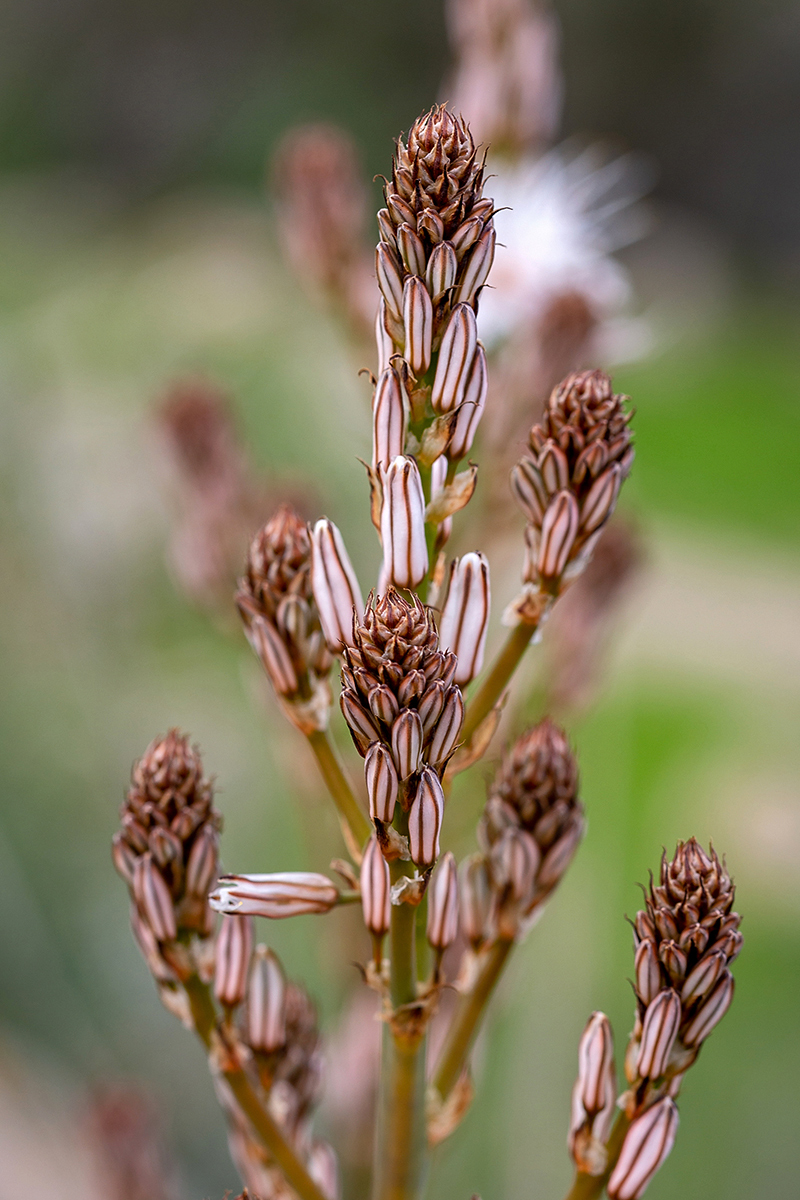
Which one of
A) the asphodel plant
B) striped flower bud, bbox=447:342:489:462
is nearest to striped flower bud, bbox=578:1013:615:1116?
the asphodel plant

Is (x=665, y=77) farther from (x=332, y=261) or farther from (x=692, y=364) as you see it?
(x=332, y=261)

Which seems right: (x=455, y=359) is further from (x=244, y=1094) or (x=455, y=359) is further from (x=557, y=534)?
(x=244, y=1094)

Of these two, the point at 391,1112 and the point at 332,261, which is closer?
the point at 391,1112

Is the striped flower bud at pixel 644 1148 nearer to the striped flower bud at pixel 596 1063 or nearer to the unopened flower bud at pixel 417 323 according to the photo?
the striped flower bud at pixel 596 1063

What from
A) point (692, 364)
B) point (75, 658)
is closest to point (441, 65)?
point (692, 364)

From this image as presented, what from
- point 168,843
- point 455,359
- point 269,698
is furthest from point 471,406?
point 269,698

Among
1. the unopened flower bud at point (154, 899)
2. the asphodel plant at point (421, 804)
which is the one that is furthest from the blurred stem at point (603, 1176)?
the unopened flower bud at point (154, 899)
